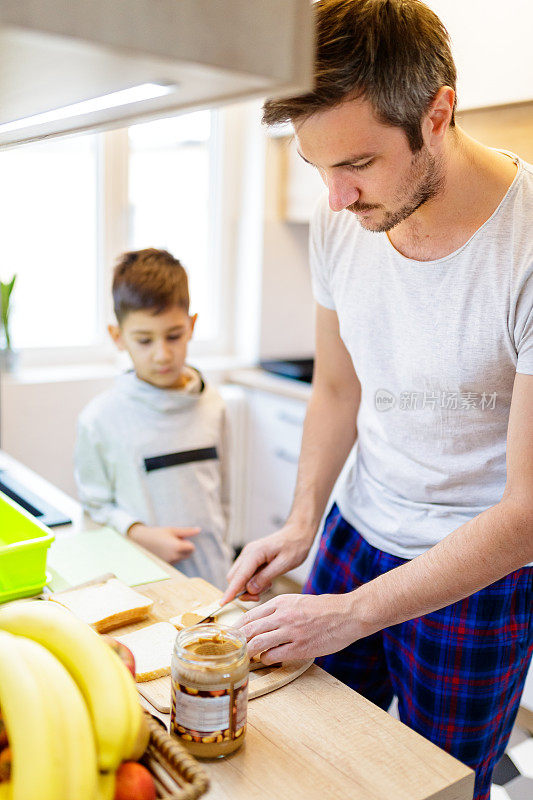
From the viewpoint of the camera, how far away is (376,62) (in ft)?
3.07

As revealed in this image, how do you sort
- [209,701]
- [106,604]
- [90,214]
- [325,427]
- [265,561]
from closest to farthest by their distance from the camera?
[209,701]
[106,604]
[265,561]
[325,427]
[90,214]

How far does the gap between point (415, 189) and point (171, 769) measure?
779 mm

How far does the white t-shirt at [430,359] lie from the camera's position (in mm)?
1025

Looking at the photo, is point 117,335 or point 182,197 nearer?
point 117,335

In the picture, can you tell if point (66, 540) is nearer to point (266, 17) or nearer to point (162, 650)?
point (162, 650)

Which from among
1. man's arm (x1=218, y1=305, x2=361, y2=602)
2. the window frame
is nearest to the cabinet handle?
the window frame

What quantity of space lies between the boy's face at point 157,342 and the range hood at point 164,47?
1.06 metres

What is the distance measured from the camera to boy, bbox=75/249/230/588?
1.67m

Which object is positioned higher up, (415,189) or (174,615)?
(415,189)

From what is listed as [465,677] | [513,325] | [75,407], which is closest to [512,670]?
[465,677]

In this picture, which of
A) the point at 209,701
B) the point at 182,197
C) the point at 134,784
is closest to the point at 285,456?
the point at 182,197

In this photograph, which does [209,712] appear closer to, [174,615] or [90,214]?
[174,615]

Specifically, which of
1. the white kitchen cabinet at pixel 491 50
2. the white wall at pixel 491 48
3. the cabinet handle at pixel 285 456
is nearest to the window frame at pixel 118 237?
the cabinet handle at pixel 285 456

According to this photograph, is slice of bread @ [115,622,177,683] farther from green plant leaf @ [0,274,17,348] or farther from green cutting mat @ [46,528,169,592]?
green plant leaf @ [0,274,17,348]
